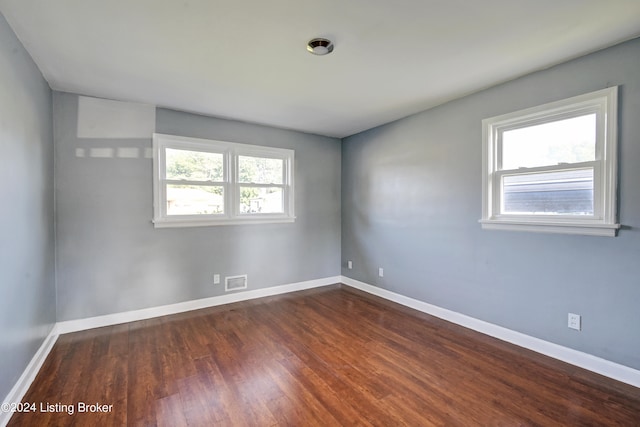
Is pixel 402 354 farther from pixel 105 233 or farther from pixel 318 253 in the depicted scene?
pixel 105 233

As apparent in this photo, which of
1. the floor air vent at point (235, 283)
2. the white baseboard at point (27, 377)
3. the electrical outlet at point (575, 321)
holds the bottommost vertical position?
the white baseboard at point (27, 377)

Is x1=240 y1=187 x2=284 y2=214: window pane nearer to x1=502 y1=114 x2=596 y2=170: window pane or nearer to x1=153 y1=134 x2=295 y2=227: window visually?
x1=153 y1=134 x2=295 y2=227: window

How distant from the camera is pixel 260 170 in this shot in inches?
170

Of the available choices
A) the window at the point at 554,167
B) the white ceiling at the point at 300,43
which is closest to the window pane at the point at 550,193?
the window at the point at 554,167

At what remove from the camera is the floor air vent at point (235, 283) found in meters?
4.00

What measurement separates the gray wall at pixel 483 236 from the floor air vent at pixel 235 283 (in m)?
1.77

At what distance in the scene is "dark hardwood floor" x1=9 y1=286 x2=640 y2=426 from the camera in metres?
1.85

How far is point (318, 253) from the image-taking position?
487 cm

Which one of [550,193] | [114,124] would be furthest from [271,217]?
[550,193]

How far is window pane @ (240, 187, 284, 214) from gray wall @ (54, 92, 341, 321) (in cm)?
27

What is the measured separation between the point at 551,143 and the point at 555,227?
763mm

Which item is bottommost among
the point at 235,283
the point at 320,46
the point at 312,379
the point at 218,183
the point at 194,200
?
the point at 312,379

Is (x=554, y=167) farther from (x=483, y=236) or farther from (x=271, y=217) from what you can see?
(x=271, y=217)

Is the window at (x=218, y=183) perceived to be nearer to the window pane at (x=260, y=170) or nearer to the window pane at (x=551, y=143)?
the window pane at (x=260, y=170)
